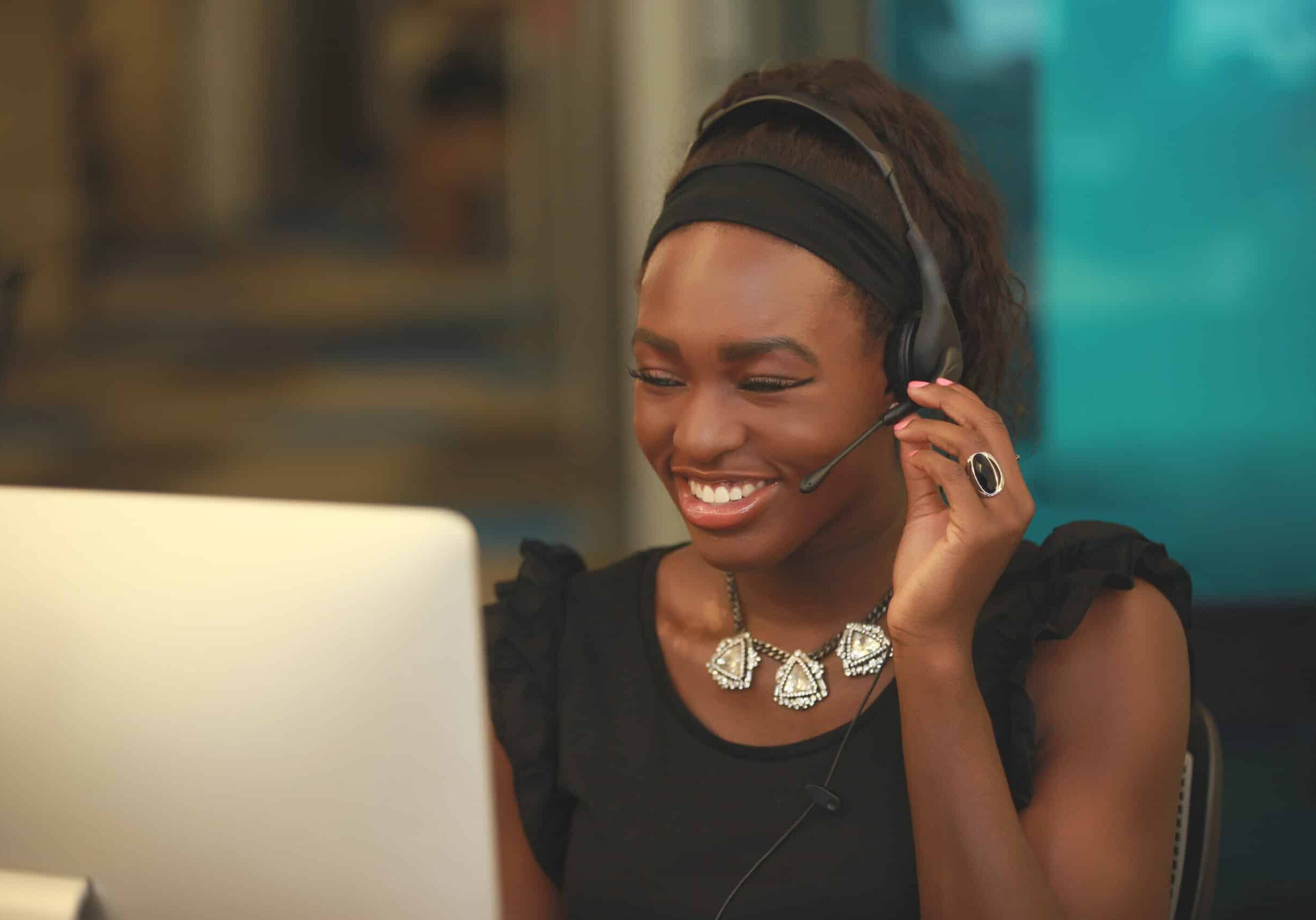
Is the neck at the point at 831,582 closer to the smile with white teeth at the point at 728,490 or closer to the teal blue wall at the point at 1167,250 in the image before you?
the smile with white teeth at the point at 728,490

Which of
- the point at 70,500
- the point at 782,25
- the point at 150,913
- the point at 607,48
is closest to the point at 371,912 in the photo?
the point at 150,913

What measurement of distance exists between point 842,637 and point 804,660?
41 millimetres

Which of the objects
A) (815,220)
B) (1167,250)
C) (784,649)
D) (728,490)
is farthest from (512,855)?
(1167,250)

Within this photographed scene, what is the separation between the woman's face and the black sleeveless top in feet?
0.59

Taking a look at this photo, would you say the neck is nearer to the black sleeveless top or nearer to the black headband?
the black sleeveless top

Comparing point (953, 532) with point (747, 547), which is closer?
point (953, 532)

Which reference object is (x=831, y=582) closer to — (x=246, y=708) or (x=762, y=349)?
(x=762, y=349)

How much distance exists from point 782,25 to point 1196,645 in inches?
52.1

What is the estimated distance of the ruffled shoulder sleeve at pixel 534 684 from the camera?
1.30 metres

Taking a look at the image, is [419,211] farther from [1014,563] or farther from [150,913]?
[150,913]

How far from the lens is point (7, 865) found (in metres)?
0.73

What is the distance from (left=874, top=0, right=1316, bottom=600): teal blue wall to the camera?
2.11 m

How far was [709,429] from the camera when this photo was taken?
1143mm

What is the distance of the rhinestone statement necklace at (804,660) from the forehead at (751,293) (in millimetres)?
275
